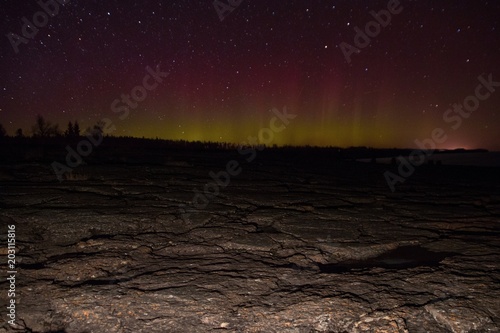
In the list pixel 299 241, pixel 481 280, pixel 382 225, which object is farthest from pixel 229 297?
pixel 382 225

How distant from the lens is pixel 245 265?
6.87ft

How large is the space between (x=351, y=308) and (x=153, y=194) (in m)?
3.62

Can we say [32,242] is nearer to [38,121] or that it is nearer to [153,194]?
[153,194]

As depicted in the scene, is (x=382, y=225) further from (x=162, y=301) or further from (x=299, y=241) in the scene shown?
(x=162, y=301)

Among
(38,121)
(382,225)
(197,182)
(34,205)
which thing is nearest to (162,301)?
(382,225)

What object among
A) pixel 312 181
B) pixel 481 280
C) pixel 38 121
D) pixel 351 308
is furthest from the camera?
pixel 38 121

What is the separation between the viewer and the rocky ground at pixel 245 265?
1453 mm

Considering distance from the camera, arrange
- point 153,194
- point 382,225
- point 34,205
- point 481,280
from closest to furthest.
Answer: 1. point 481,280
2. point 382,225
3. point 34,205
4. point 153,194

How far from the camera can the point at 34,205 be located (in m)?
3.57

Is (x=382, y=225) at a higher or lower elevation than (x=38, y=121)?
lower

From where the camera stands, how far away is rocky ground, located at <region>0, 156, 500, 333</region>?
1453 millimetres

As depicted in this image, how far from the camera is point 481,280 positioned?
73.5 inches

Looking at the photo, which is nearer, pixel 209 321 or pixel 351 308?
pixel 209 321

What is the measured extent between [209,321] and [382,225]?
97.9 inches
